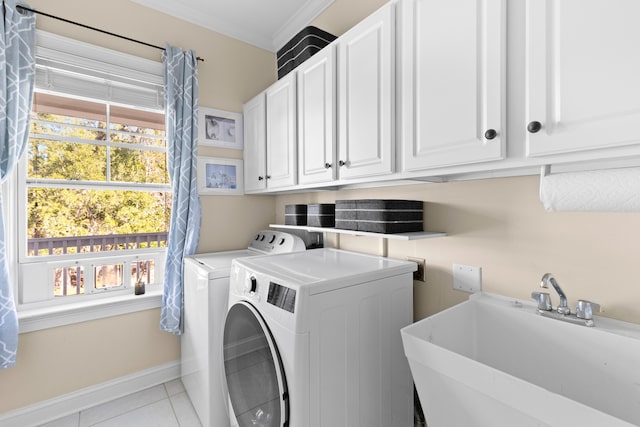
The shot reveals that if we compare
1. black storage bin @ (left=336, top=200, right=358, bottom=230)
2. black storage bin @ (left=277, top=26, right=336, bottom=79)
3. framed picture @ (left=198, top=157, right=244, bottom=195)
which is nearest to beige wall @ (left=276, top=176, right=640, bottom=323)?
black storage bin @ (left=336, top=200, right=358, bottom=230)

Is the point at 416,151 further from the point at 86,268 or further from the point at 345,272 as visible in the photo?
the point at 86,268

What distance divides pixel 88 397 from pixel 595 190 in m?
2.82

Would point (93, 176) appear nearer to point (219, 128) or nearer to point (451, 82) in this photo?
point (219, 128)

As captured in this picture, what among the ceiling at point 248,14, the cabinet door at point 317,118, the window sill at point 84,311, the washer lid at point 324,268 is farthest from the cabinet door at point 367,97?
the window sill at point 84,311

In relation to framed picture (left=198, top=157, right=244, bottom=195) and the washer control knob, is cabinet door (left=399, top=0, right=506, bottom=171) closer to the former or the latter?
the washer control knob

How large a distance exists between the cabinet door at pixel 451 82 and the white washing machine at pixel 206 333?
1.19 metres

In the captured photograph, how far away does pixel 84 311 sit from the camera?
189 centimetres

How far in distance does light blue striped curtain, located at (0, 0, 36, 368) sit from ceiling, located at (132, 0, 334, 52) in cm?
75

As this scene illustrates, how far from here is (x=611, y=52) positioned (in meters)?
0.73

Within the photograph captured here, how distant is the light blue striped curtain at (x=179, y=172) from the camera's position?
2078 millimetres

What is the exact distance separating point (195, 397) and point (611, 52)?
244 centimetres

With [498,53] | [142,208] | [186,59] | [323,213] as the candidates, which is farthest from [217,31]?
[498,53]

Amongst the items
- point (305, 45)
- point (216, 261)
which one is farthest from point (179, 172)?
point (305, 45)

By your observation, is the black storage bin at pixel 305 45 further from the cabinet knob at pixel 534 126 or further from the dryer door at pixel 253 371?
the dryer door at pixel 253 371
